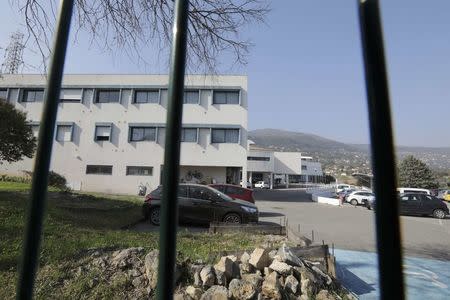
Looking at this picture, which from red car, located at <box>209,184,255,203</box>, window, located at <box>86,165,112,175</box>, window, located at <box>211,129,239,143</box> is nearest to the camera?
red car, located at <box>209,184,255,203</box>

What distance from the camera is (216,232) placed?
10.8m

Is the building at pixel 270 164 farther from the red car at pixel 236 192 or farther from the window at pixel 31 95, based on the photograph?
the red car at pixel 236 192

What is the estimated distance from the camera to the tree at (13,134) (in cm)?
2052

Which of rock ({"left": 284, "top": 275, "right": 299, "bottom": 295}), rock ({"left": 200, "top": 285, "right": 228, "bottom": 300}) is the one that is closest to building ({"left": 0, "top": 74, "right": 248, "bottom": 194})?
rock ({"left": 284, "top": 275, "right": 299, "bottom": 295})

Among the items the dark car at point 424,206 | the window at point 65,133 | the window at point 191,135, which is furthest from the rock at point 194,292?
the window at point 65,133

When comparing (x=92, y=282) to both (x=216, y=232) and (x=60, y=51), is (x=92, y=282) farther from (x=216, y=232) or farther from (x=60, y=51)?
(x=216, y=232)

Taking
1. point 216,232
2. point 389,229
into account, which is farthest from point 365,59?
point 216,232

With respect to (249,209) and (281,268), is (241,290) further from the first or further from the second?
(249,209)

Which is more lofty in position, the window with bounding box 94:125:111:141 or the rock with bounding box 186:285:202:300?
the window with bounding box 94:125:111:141

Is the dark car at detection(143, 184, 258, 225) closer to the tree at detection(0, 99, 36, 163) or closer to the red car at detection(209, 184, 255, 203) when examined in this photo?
the red car at detection(209, 184, 255, 203)

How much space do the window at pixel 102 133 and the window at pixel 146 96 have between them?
3892 millimetres

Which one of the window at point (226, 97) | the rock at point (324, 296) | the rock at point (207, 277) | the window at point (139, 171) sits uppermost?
the window at point (226, 97)

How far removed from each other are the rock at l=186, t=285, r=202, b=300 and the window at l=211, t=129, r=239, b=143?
29921 mm

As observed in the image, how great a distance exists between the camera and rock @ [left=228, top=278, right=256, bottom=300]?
15.9 ft
